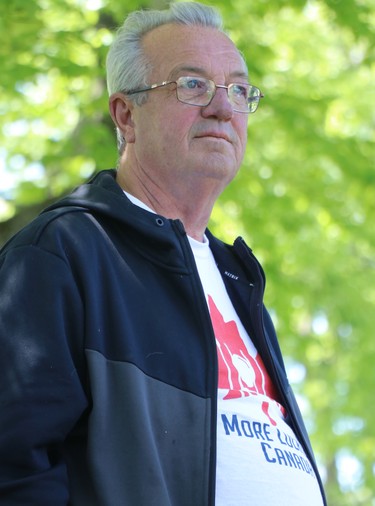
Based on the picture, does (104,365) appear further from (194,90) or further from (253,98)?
(253,98)

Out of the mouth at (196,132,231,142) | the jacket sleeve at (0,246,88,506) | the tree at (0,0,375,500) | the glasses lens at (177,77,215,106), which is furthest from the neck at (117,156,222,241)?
the tree at (0,0,375,500)

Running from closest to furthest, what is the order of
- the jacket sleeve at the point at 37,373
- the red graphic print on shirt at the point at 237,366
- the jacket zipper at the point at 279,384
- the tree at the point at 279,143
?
1. the jacket sleeve at the point at 37,373
2. the red graphic print on shirt at the point at 237,366
3. the jacket zipper at the point at 279,384
4. the tree at the point at 279,143

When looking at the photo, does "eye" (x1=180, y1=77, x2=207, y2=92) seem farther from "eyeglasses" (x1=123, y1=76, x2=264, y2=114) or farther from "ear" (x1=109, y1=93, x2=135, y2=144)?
"ear" (x1=109, y1=93, x2=135, y2=144)

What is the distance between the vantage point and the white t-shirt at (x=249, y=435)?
7.44 ft

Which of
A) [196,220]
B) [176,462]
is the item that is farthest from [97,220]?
[176,462]

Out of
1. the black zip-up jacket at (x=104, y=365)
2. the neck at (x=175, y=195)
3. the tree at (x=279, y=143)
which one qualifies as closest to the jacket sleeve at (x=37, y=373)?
the black zip-up jacket at (x=104, y=365)

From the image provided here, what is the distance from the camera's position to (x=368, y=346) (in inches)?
403

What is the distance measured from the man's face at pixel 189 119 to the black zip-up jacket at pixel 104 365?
26 cm

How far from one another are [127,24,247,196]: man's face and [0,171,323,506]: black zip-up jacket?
257mm

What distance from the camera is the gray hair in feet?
9.29

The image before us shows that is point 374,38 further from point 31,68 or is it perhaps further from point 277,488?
point 277,488

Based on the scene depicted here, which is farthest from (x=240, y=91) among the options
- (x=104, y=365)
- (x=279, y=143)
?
(x=279, y=143)

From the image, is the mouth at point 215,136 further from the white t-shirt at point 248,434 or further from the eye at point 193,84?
the white t-shirt at point 248,434

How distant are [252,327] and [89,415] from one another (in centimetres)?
66
